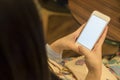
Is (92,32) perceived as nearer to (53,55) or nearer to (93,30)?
(93,30)

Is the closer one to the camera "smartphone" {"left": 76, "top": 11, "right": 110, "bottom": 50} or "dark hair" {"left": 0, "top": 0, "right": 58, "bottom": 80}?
"dark hair" {"left": 0, "top": 0, "right": 58, "bottom": 80}

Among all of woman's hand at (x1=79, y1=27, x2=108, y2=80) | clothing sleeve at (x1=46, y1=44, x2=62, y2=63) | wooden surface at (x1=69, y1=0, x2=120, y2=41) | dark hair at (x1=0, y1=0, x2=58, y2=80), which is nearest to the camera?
dark hair at (x1=0, y1=0, x2=58, y2=80)

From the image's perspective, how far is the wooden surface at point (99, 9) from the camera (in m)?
1.48

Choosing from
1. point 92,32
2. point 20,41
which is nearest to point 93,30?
point 92,32

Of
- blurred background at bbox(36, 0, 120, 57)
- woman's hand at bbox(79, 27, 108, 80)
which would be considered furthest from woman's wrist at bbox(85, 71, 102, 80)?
blurred background at bbox(36, 0, 120, 57)

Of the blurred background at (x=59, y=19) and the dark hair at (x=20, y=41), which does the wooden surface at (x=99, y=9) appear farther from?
the dark hair at (x=20, y=41)

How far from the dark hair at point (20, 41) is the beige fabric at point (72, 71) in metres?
0.52

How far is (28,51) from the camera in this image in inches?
24.6

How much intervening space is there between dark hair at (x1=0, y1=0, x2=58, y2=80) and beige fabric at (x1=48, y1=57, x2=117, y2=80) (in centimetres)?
52

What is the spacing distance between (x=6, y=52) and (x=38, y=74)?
0.12m

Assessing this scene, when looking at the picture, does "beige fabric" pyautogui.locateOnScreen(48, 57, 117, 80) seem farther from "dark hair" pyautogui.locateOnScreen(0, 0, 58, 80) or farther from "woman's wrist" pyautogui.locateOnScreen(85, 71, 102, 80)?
"dark hair" pyautogui.locateOnScreen(0, 0, 58, 80)

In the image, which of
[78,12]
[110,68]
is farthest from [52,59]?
[78,12]

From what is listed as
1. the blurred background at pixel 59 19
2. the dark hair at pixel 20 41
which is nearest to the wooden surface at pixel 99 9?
the blurred background at pixel 59 19

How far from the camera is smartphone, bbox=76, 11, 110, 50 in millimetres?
1138
